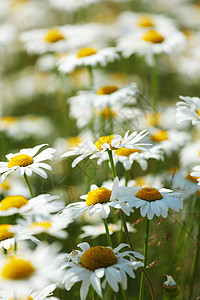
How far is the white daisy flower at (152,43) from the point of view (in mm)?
3668

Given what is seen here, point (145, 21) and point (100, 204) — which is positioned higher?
point (145, 21)

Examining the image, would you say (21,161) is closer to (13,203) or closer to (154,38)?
(13,203)

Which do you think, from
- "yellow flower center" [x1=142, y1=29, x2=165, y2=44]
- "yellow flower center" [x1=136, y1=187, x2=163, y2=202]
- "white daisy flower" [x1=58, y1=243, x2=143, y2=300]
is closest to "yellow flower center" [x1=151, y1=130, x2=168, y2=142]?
"yellow flower center" [x1=142, y1=29, x2=165, y2=44]

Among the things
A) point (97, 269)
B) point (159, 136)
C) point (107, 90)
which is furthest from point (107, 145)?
point (159, 136)

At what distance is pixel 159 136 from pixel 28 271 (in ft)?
7.41

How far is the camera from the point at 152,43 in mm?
3777

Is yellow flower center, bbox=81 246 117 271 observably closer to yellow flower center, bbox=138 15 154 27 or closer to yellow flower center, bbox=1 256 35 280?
yellow flower center, bbox=1 256 35 280

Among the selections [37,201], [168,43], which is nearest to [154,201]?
[37,201]

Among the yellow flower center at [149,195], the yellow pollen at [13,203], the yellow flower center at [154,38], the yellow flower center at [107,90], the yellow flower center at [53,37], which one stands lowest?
the yellow flower center at [149,195]

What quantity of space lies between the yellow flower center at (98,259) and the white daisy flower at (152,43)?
2.36m

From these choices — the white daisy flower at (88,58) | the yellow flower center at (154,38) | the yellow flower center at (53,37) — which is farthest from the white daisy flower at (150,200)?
the yellow flower center at (53,37)

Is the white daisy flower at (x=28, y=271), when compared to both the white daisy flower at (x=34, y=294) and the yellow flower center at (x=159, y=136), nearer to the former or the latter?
the white daisy flower at (x=34, y=294)

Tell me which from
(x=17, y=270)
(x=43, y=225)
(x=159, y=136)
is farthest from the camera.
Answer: (x=159, y=136)

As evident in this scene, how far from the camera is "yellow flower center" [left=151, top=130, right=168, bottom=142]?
3.31m
